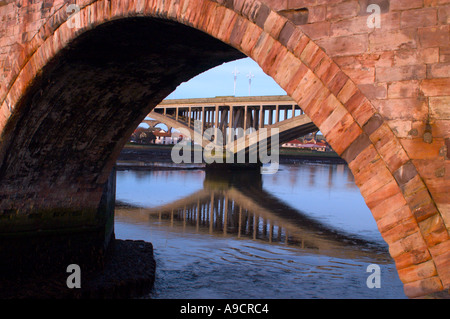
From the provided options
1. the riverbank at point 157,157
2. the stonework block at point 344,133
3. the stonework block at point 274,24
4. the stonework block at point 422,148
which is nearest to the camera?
the stonework block at point 422,148

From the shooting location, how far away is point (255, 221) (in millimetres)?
17844

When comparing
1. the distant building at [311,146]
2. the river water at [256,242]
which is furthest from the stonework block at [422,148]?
the distant building at [311,146]

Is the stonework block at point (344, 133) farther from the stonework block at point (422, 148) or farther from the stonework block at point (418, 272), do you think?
the stonework block at point (418, 272)

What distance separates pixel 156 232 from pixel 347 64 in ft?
36.2

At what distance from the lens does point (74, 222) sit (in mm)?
11258

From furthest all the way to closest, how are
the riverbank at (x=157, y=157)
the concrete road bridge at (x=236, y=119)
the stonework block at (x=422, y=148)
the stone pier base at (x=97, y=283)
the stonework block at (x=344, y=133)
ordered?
the riverbank at (x=157, y=157)
the concrete road bridge at (x=236, y=119)
the stone pier base at (x=97, y=283)
the stonework block at (x=344, y=133)
the stonework block at (x=422, y=148)

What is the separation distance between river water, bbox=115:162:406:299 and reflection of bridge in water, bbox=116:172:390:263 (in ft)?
0.10

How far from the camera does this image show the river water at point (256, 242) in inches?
394

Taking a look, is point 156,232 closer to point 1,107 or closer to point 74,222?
point 74,222

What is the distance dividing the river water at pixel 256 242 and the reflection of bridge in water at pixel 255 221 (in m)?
0.03

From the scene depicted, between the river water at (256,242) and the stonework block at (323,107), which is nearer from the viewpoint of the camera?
the stonework block at (323,107)

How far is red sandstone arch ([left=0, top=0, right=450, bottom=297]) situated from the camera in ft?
14.3
